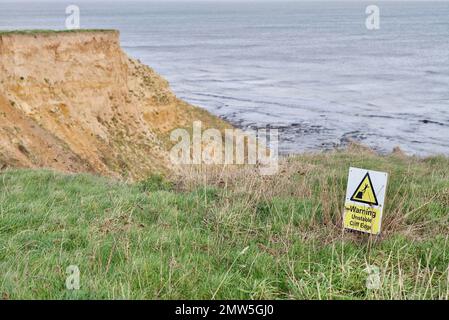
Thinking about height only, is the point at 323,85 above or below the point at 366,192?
below

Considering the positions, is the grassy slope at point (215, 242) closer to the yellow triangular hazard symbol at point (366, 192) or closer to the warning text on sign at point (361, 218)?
the warning text on sign at point (361, 218)

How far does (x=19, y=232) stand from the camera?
6.05 metres

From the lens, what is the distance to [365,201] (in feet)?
19.1

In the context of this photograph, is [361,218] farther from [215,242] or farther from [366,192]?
[215,242]

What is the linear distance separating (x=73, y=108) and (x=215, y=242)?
16269mm

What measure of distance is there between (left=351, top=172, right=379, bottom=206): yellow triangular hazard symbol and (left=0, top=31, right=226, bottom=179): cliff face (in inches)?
384

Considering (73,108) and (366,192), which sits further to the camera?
(73,108)

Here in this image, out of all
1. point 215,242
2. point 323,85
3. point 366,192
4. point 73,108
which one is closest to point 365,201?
point 366,192

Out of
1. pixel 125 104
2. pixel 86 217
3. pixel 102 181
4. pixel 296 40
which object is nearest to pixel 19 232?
pixel 86 217

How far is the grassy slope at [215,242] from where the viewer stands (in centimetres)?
462

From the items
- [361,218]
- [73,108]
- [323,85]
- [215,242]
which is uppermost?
[361,218]

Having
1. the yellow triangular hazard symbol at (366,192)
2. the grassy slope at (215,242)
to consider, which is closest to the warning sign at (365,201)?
the yellow triangular hazard symbol at (366,192)

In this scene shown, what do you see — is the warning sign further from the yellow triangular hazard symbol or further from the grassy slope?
the grassy slope
